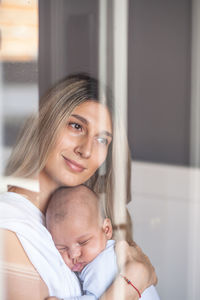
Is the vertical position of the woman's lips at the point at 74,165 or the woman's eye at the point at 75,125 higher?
the woman's eye at the point at 75,125

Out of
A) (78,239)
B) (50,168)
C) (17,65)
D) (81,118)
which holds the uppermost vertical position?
(17,65)

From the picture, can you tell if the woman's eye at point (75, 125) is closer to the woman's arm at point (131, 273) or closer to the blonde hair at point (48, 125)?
the blonde hair at point (48, 125)

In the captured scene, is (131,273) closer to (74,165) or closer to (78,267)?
(78,267)

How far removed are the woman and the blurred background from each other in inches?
1.5

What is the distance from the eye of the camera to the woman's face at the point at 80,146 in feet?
2.79

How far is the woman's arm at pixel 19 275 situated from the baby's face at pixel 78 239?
76 mm

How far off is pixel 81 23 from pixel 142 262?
0.56 meters

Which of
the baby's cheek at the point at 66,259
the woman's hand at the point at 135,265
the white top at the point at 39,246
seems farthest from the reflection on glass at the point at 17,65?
the woman's hand at the point at 135,265

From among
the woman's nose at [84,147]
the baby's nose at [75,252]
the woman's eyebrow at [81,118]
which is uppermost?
the woman's eyebrow at [81,118]

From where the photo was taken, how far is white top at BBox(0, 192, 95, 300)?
33.2 inches

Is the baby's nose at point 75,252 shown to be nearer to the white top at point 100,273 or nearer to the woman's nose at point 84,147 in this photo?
the white top at point 100,273

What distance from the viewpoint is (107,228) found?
883mm

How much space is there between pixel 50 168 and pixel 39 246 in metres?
0.17

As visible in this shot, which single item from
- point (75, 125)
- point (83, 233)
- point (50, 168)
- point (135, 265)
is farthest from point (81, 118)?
point (135, 265)
